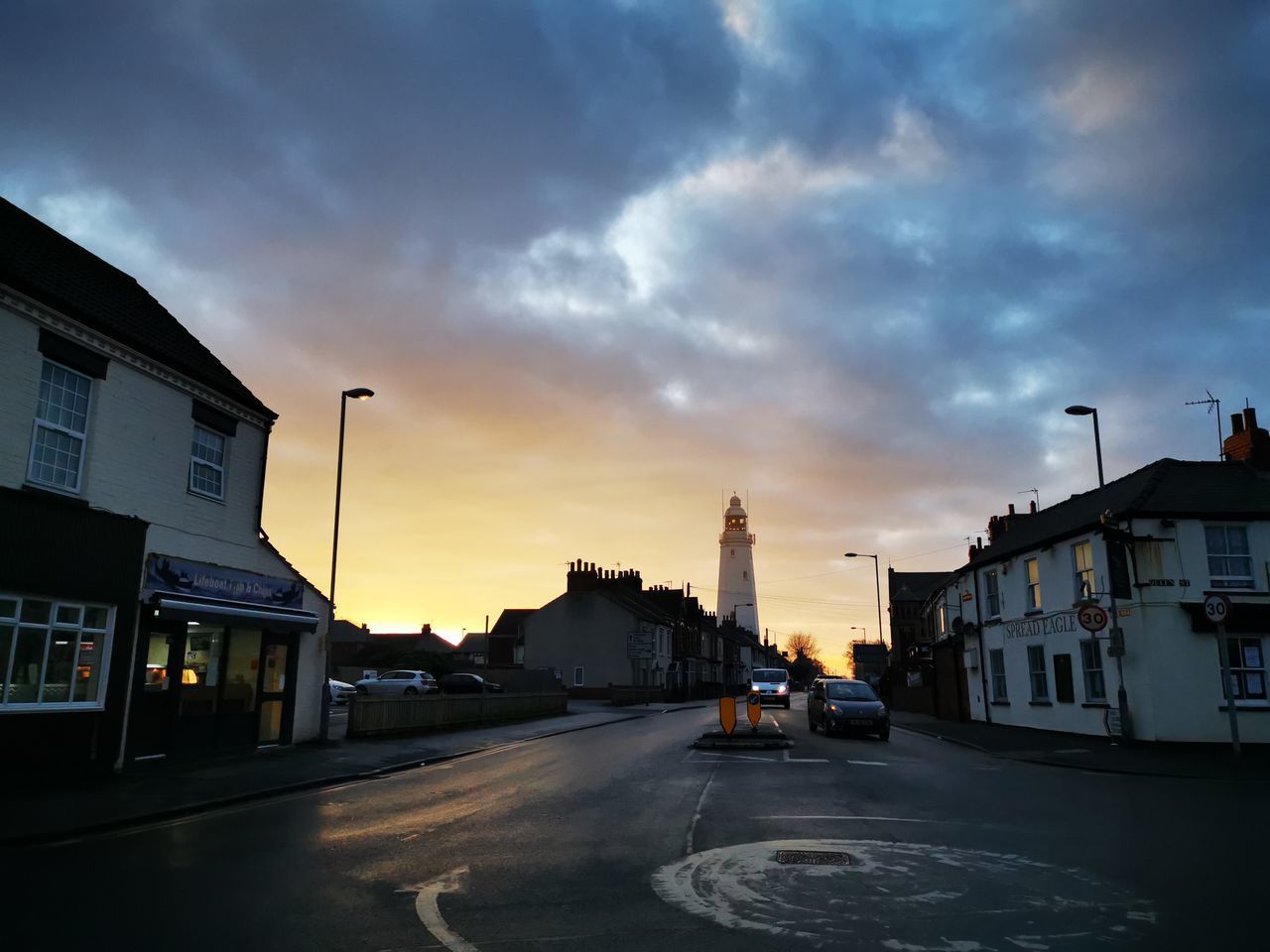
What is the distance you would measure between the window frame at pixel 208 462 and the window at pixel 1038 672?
2417 cm

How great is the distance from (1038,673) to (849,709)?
7.60 metres

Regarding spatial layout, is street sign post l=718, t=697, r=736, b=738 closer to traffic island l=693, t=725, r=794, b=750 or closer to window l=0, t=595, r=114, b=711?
traffic island l=693, t=725, r=794, b=750

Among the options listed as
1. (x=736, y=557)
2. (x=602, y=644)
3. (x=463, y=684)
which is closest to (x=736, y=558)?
(x=736, y=557)

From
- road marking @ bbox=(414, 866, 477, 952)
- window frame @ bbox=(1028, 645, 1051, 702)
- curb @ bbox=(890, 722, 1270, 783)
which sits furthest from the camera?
window frame @ bbox=(1028, 645, 1051, 702)

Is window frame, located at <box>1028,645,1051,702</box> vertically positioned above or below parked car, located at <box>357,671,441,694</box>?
above

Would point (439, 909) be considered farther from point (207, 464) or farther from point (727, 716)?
point (727, 716)

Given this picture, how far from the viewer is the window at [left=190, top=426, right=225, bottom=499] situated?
1762cm

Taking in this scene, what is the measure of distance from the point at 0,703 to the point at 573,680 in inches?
2060

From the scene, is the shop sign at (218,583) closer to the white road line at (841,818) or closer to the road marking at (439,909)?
the road marking at (439,909)

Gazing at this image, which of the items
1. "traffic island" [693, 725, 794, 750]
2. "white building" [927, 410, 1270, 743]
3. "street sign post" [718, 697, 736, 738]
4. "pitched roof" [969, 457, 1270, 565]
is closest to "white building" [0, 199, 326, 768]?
"traffic island" [693, 725, 794, 750]

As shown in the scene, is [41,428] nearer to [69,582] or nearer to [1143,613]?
[69,582]

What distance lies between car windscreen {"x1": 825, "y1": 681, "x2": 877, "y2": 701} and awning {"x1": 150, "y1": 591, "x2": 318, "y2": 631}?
48.8ft

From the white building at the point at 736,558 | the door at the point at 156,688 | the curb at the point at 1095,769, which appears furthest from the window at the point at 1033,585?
the white building at the point at 736,558

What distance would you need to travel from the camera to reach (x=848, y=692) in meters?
26.2
